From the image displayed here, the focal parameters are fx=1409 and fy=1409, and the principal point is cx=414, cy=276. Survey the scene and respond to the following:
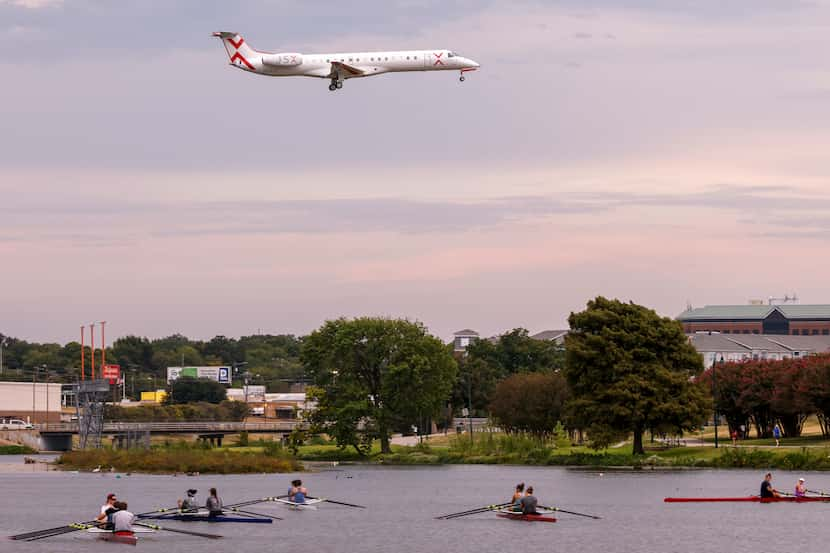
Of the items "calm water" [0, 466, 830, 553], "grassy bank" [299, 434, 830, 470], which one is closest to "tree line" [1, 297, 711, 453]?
"grassy bank" [299, 434, 830, 470]

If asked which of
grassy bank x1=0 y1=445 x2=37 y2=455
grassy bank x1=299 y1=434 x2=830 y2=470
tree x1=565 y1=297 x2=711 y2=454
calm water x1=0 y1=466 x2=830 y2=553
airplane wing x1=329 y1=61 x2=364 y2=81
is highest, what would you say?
airplane wing x1=329 y1=61 x2=364 y2=81

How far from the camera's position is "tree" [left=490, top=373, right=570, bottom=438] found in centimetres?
14462

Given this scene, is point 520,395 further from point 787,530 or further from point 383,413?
point 787,530

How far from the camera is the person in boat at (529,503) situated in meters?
69.3

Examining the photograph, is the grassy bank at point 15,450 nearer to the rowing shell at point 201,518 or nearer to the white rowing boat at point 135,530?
the rowing shell at point 201,518

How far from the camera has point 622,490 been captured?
9344 centimetres

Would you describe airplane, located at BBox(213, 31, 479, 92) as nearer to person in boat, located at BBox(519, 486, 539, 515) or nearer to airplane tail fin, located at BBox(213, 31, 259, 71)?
airplane tail fin, located at BBox(213, 31, 259, 71)

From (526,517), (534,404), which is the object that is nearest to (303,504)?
(526,517)

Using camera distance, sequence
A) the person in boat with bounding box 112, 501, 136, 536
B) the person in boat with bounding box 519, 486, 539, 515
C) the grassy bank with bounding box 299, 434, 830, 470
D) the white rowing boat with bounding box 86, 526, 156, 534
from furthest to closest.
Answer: the grassy bank with bounding box 299, 434, 830, 470 → the person in boat with bounding box 519, 486, 539, 515 → the white rowing boat with bounding box 86, 526, 156, 534 → the person in boat with bounding box 112, 501, 136, 536

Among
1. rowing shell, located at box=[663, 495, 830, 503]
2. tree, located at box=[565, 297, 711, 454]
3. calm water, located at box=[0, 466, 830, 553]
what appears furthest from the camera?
tree, located at box=[565, 297, 711, 454]

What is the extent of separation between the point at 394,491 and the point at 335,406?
123 feet

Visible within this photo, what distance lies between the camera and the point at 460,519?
250 feet

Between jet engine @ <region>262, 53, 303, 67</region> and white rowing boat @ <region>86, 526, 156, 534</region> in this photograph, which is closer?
white rowing boat @ <region>86, 526, 156, 534</region>

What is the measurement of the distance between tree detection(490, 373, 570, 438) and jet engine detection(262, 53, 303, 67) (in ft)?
207
